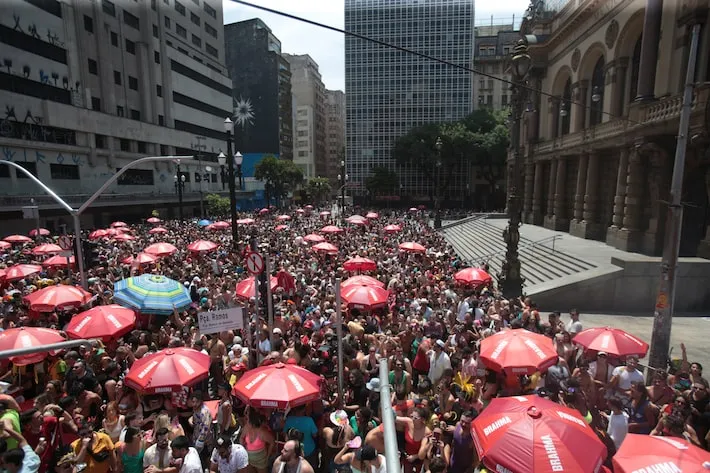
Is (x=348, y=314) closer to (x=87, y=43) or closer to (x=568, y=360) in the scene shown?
(x=568, y=360)

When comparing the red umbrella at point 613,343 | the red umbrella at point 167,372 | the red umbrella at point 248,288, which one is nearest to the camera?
the red umbrella at point 167,372

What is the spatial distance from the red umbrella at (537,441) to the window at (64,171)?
4775 cm

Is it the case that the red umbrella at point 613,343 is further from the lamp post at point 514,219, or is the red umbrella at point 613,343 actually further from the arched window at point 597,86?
the arched window at point 597,86

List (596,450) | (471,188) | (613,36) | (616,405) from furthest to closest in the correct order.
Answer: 1. (471,188)
2. (613,36)
3. (616,405)
4. (596,450)

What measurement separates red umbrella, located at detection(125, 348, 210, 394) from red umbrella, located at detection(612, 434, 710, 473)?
5.57 metres

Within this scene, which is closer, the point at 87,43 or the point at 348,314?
the point at 348,314

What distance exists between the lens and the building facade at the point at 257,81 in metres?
87.7

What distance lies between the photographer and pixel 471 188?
7188cm

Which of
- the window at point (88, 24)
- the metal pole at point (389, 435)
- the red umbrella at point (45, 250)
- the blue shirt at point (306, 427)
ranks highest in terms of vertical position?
the window at point (88, 24)

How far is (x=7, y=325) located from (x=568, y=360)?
39.6ft

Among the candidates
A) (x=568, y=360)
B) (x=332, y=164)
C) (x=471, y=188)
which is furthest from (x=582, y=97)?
(x=332, y=164)

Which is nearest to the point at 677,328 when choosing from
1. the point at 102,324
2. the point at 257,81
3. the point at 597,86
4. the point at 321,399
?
the point at 321,399

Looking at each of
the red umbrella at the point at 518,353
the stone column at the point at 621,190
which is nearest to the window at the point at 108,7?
the stone column at the point at 621,190

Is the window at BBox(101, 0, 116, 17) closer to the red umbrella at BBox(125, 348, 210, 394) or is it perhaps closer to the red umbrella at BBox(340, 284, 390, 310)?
the red umbrella at BBox(340, 284, 390, 310)
